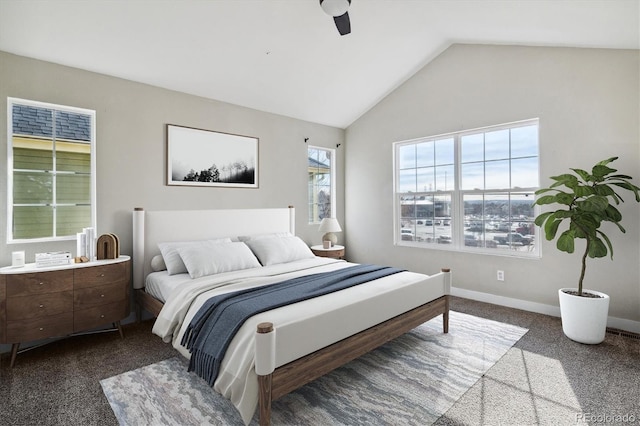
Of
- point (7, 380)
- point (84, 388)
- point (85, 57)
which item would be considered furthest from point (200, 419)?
point (85, 57)

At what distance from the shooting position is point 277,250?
3754 millimetres

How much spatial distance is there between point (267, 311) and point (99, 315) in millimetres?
1780

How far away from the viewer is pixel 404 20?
349cm

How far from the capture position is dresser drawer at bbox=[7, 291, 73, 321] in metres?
2.47

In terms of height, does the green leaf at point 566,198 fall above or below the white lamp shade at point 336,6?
below

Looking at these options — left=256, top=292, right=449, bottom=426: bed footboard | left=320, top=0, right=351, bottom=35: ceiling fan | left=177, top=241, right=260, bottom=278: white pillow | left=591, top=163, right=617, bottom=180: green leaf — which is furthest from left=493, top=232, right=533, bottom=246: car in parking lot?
left=320, top=0, right=351, bottom=35: ceiling fan

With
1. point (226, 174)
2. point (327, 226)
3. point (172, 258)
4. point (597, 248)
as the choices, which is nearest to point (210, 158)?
point (226, 174)

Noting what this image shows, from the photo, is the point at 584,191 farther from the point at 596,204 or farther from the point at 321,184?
the point at 321,184

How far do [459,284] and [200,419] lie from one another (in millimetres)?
3526

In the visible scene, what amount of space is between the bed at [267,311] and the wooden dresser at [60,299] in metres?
0.32

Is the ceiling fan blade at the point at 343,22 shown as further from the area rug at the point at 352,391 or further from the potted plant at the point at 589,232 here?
the area rug at the point at 352,391

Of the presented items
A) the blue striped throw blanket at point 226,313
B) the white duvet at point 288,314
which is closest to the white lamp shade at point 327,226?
the white duvet at point 288,314

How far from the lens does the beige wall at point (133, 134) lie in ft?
9.45

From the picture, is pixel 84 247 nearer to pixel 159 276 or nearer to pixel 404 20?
pixel 159 276
